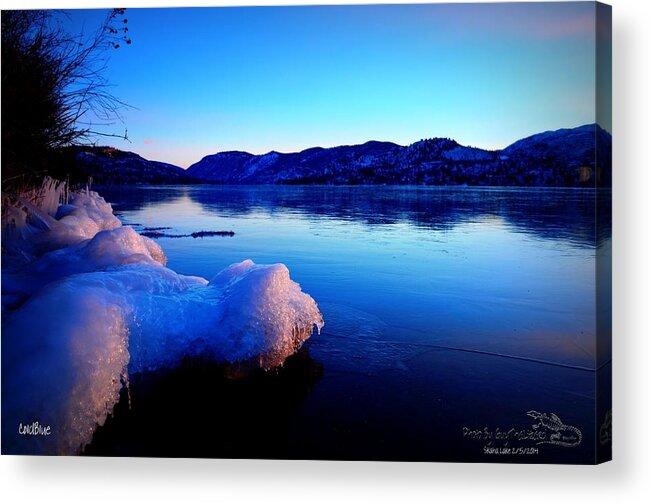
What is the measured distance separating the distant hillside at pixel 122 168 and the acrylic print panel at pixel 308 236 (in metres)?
0.02

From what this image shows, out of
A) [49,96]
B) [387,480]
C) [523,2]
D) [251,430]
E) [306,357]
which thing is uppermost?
[523,2]

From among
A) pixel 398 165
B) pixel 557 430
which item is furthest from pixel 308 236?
pixel 557 430

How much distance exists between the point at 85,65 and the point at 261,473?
281 centimetres

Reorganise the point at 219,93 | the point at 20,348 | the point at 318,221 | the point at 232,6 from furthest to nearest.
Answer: the point at 318,221, the point at 219,93, the point at 232,6, the point at 20,348

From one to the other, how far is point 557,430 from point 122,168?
10.9 ft

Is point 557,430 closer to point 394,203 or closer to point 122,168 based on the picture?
point 394,203

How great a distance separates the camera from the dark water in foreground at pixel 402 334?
10.1 ft

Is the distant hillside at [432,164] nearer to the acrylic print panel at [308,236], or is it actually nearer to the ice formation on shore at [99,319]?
the acrylic print panel at [308,236]

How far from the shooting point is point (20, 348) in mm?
3066

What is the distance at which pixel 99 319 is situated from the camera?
2996 millimetres

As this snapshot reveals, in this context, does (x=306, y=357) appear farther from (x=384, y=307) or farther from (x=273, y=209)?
(x=273, y=209)

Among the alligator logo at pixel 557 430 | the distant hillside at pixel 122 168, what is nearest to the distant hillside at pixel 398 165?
the distant hillside at pixel 122 168

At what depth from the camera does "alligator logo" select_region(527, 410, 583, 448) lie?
309 cm

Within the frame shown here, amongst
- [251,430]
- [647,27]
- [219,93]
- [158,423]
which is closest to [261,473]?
[251,430]
